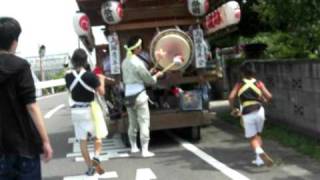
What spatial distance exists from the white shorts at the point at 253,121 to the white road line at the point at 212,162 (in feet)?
2.12

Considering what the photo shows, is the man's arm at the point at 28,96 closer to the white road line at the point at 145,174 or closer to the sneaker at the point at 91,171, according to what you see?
the white road line at the point at 145,174

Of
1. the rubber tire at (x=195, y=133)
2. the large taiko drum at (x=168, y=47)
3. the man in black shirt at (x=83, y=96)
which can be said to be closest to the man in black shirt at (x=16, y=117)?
the man in black shirt at (x=83, y=96)

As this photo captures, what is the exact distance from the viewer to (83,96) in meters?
9.43

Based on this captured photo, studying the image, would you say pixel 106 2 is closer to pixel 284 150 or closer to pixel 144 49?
pixel 144 49

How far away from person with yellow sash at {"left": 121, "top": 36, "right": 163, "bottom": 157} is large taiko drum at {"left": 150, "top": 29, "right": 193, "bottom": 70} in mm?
415

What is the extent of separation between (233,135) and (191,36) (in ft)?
7.50

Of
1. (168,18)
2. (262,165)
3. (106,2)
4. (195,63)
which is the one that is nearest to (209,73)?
(195,63)

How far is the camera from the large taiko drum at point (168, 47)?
11875mm

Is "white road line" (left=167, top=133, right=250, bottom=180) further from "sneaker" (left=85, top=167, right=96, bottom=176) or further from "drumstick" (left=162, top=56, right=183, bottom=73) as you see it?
"sneaker" (left=85, top=167, right=96, bottom=176)

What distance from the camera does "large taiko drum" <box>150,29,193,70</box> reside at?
39.0 feet

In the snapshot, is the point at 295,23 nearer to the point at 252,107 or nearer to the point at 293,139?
the point at 293,139

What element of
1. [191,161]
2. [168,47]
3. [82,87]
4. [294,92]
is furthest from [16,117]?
[294,92]

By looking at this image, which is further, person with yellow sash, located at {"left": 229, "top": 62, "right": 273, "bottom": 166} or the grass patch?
the grass patch

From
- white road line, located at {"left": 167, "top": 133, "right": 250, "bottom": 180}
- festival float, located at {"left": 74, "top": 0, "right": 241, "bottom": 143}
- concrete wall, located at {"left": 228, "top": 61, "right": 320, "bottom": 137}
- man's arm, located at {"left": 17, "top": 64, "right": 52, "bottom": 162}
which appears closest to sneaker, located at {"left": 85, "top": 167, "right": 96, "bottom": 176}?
white road line, located at {"left": 167, "top": 133, "right": 250, "bottom": 180}
